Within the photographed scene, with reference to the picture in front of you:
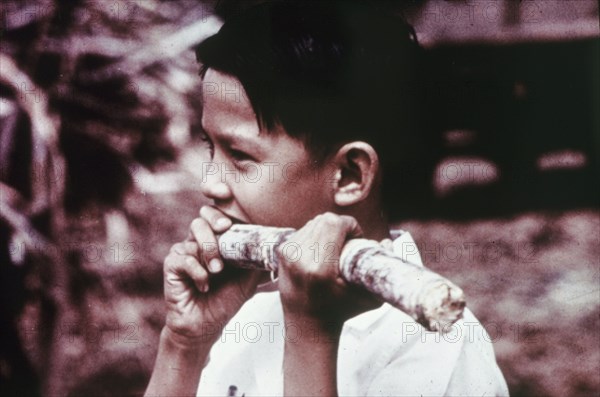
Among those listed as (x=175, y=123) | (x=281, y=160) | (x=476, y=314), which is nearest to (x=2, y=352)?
(x=175, y=123)

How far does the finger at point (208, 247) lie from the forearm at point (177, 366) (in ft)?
0.67

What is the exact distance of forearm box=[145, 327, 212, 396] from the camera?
1960 millimetres

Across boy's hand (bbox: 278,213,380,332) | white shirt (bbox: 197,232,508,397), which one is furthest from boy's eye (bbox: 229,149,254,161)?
white shirt (bbox: 197,232,508,397)

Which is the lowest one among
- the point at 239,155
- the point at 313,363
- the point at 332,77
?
the point at 313,363

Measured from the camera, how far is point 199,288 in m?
1.94

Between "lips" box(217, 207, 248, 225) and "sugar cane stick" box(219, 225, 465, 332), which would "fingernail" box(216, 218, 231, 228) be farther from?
"sugar cane stick" box(219, 225, 465, 332)

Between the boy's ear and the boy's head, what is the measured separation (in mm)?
15

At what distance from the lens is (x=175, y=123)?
2.02 m

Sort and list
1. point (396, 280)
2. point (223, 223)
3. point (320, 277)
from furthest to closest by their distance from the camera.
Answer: point (223, 223) → point (320, 277) → point (396, 280)

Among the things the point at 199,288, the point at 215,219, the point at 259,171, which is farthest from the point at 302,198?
the point at 199,288

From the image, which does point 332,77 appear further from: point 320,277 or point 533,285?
point 533,285

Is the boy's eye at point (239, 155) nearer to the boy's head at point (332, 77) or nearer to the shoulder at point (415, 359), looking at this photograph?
the boy's head at point (332, 77)

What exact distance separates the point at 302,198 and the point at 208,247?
0.27 meters

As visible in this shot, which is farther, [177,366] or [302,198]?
[177,366]
